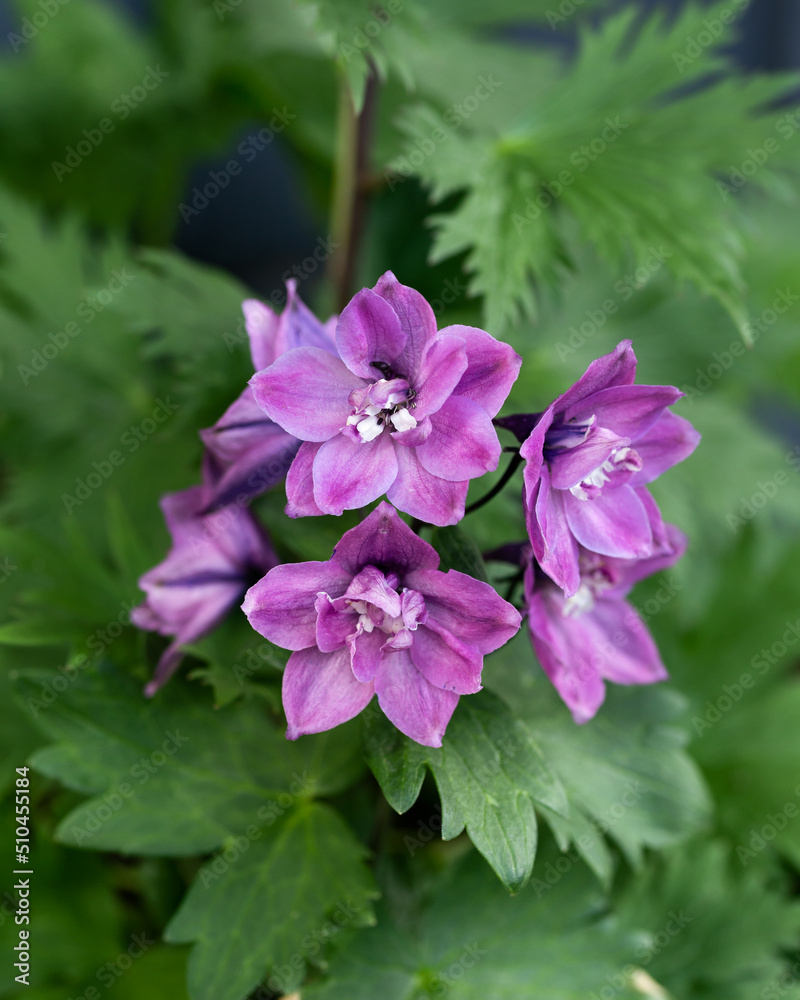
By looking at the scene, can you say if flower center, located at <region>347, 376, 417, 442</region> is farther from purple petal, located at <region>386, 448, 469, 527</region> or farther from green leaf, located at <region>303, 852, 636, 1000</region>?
green leaf, located at <region>303, 852, 636, 1000</region>

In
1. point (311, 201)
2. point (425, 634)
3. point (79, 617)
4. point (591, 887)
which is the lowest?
point (79, 617)

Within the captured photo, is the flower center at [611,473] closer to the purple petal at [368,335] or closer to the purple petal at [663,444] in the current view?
the purple petal at [663,444]

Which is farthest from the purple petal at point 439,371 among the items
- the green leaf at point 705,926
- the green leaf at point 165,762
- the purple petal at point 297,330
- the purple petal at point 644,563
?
the green leaf at point 705,926

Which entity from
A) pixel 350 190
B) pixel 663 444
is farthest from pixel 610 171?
pixel 663 444

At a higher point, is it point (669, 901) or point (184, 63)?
point (184, 63)

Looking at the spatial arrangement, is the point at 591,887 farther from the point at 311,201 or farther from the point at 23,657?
the point at 311,201

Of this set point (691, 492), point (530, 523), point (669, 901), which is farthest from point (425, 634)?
point (691, 492)

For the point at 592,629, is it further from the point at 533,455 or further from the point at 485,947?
the point at 485,947

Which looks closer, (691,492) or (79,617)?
(79,617)
